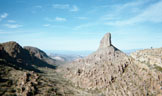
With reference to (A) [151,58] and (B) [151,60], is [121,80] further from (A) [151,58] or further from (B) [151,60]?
(A) [151,58]

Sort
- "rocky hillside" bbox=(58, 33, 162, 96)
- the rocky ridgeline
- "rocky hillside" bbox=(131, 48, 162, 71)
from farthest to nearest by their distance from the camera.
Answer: the rocky ridgeline < "rocky hillside" bbox=(131, 48, 162, 71) < "rocky hillside" bbox=(58, 33, 162, 96)

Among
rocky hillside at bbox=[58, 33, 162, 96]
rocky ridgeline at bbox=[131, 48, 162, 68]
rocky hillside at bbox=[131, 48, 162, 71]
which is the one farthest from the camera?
rocky ridgeline at bbox=[131, 48, 162, 68]

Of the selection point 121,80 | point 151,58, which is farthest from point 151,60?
point 121,80

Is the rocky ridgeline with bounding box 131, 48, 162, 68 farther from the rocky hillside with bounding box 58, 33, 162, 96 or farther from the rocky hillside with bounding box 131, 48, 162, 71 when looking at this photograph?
the rocky hillside with bounding box 58, 33, 162, 96

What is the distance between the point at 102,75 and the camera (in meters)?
121

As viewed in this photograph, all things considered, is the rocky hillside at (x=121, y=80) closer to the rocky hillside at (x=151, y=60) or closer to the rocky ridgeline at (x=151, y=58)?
the rocky hillside at (x=151, y=60)

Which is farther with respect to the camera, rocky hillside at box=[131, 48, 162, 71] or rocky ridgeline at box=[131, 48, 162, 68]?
rocky ridgeline at box=[131, 48, 162, 68]

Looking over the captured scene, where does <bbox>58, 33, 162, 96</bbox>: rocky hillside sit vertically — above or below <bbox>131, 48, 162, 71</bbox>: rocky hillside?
below

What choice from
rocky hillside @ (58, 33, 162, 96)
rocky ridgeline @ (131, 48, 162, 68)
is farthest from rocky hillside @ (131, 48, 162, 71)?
rocky hillside @ (58, 33, 162, 96)

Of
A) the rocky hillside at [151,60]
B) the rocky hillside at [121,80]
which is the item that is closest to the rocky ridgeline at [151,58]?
the rocky hillside at [151,60]

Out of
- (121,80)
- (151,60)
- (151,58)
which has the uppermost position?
(151,58)

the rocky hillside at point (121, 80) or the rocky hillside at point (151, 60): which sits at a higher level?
the rocky hillside at point (151, 60)

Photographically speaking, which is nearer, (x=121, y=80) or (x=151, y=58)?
(x=151, y=58)

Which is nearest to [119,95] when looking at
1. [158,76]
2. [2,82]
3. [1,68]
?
[158,76]
